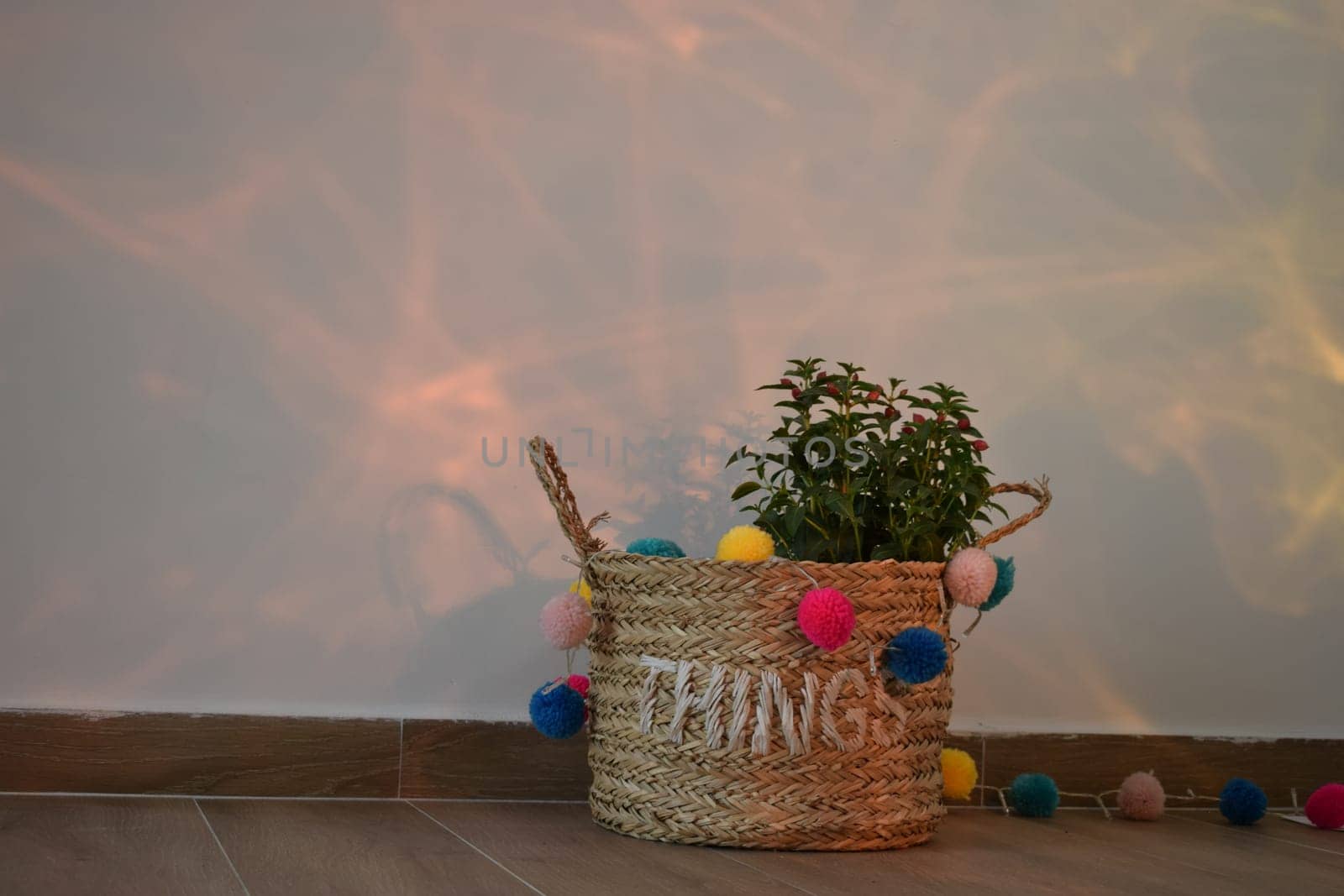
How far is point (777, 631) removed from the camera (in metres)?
1.23

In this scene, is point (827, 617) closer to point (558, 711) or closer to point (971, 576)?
point (971, 576)

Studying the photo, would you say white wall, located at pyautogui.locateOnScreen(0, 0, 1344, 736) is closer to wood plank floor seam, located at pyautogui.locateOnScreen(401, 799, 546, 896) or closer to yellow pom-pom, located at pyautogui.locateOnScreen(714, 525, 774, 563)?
wood plank floor seam, located at pyautogui.locateOnScreen(401, 799, 546, 896)

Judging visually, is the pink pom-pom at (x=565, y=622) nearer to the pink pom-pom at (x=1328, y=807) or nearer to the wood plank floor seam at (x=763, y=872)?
the wood plank floor seam at (x=763, y=872)

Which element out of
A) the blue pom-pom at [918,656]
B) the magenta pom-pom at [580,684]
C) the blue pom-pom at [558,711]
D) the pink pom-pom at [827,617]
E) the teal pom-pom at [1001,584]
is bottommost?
the blue pom-pom at [558,711]

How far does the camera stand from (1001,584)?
4.64 ft

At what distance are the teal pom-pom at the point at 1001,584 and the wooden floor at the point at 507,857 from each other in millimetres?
264

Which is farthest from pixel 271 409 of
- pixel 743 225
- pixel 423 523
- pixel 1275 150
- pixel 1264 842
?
pixel 1275 150

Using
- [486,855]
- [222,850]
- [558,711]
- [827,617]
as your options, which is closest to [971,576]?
[827,617]

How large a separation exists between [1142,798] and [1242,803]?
0.43ft

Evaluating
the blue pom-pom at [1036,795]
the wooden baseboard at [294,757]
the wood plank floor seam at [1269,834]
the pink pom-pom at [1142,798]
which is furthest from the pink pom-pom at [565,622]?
the wood plank floor seam at [1269,834]

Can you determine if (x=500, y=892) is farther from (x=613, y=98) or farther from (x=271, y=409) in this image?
(x=613, y=98)

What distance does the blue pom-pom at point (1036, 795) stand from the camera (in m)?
1.57

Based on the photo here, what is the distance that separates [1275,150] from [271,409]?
4.96ft

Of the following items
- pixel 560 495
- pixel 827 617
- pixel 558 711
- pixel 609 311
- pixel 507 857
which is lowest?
pixel 507 857
